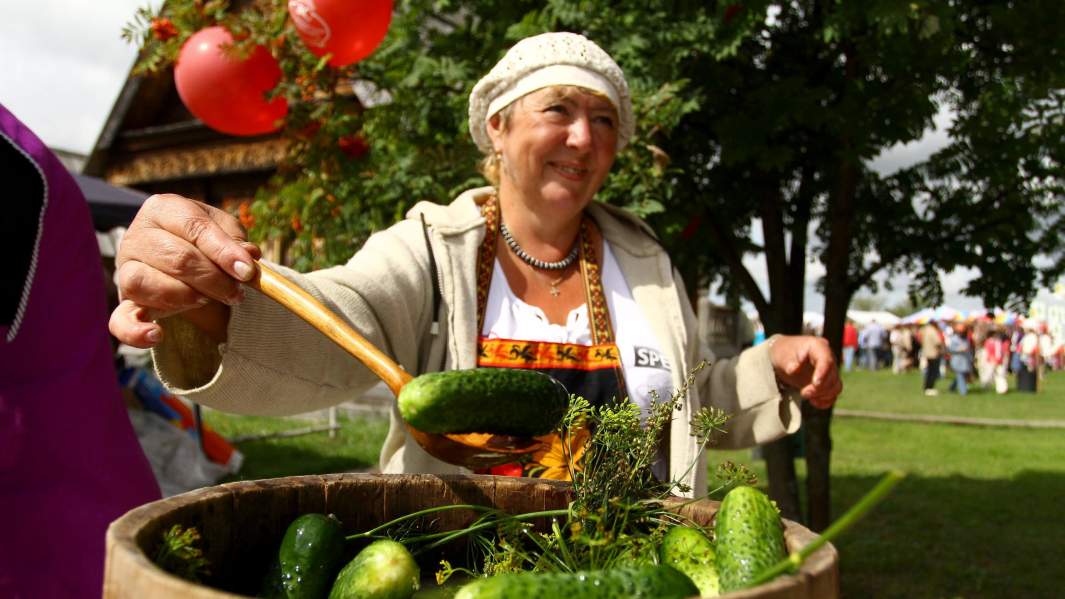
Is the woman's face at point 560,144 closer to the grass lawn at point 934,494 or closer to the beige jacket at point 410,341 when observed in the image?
the beige jacket at point 410,341

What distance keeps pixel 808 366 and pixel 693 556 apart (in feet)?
4.31

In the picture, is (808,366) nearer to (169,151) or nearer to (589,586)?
(589,586)

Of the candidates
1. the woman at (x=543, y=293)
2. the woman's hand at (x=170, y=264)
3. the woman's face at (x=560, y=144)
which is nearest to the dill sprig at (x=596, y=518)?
the woman's hand at (x=170, y=264)

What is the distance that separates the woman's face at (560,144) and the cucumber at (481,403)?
1.10 metres

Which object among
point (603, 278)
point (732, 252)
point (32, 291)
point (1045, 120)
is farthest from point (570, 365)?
point (1045, 120)

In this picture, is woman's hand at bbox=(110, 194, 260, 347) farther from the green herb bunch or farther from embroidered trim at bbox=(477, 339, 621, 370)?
embroidered trim at bbox=(477, 339, 621, 370)

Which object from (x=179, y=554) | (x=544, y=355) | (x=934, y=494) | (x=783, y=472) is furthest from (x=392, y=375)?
(x=934, y=494)

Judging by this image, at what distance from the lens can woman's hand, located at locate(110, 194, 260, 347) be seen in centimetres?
140

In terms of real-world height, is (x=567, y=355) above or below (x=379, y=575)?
above

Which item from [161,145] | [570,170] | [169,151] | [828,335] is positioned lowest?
[828,335]

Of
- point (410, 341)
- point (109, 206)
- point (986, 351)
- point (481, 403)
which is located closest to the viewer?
point (481, 403)

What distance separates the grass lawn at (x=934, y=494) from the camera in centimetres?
569

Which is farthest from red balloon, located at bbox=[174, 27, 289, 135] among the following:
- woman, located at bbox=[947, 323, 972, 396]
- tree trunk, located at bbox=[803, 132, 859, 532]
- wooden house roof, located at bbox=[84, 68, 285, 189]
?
woman, located at bbox=[947, 323, 972, 396]

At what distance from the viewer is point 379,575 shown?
1.07m
